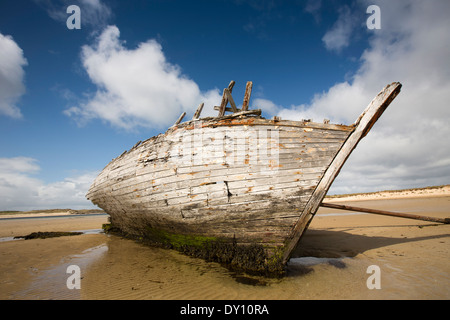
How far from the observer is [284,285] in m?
3.23

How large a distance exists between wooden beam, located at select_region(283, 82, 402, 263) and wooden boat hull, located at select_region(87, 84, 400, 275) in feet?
0.06

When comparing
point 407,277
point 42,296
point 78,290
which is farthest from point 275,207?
point 42,296

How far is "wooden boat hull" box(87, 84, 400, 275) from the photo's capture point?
369 cm

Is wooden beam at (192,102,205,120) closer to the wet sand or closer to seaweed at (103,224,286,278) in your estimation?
seaweed at (103,224,286,278)

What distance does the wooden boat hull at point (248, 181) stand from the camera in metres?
3.69

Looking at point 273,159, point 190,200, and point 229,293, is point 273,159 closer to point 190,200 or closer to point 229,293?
point 190,200

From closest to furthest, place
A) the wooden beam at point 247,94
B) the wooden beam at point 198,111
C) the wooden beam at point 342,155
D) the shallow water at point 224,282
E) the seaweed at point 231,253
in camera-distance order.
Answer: the shallow water at point 224,282, the wooden beam at point 342,155, the seaweed at point 231,253, the wooden beam at point 247,94, the wooden beam at point 198,111

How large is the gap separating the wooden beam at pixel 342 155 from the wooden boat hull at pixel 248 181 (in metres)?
0.02

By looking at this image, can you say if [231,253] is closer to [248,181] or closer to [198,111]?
[248,181]

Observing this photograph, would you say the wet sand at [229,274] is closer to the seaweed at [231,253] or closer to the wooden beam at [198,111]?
the seaweed at [231,253]

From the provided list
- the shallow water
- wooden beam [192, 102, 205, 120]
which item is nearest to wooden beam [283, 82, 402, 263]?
the shallow water

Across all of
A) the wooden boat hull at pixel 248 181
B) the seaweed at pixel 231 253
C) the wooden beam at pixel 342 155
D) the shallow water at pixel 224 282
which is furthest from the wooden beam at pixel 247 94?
the shallow water at pixel 224 282

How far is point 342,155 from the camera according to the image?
3.69 m

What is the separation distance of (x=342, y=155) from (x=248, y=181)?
1840 millimetres
